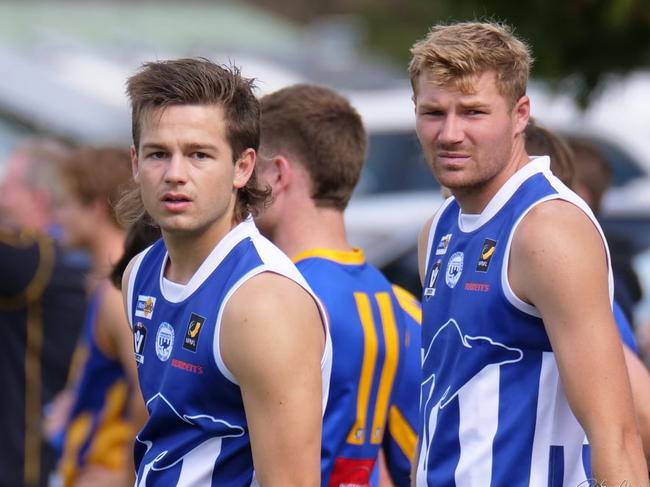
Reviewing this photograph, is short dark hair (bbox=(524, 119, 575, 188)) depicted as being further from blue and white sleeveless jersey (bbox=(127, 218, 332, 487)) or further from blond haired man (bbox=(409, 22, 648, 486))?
blue and white sleeveless jersey (bbox=(127, 218, 332, 487))

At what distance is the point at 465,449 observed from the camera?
3426 millimetres

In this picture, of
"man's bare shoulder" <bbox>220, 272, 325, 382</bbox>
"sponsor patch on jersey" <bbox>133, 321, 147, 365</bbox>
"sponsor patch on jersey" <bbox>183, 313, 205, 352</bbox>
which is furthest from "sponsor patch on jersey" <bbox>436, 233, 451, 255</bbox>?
"sponsor patch on jersey" <bbox>133, 321, 147, 365</bbox>

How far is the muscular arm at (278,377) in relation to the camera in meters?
3.23

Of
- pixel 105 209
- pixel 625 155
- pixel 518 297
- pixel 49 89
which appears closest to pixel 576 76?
pixel 105 209

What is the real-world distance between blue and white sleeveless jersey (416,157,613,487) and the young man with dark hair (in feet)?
1.08

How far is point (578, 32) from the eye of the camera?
5738mm

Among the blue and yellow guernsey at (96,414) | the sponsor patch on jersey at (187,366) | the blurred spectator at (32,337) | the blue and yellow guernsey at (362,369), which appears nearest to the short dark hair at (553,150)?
the blue and yellow guernsey at (362,369)

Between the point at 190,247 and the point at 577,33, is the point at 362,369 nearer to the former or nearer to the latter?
the point at 190,247

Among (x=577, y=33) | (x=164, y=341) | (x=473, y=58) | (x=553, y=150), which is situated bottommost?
(x=164, y=341)

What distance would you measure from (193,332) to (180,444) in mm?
298

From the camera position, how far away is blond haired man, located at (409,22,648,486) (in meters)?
3.15

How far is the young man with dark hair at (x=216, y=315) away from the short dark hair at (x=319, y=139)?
646 millimetres

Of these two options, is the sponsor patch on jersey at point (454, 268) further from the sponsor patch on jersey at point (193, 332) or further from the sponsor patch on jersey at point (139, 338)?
the sponsor patch on jersey at point (139, 338)

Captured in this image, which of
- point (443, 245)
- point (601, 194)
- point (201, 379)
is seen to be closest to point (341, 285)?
point (443, 245)
